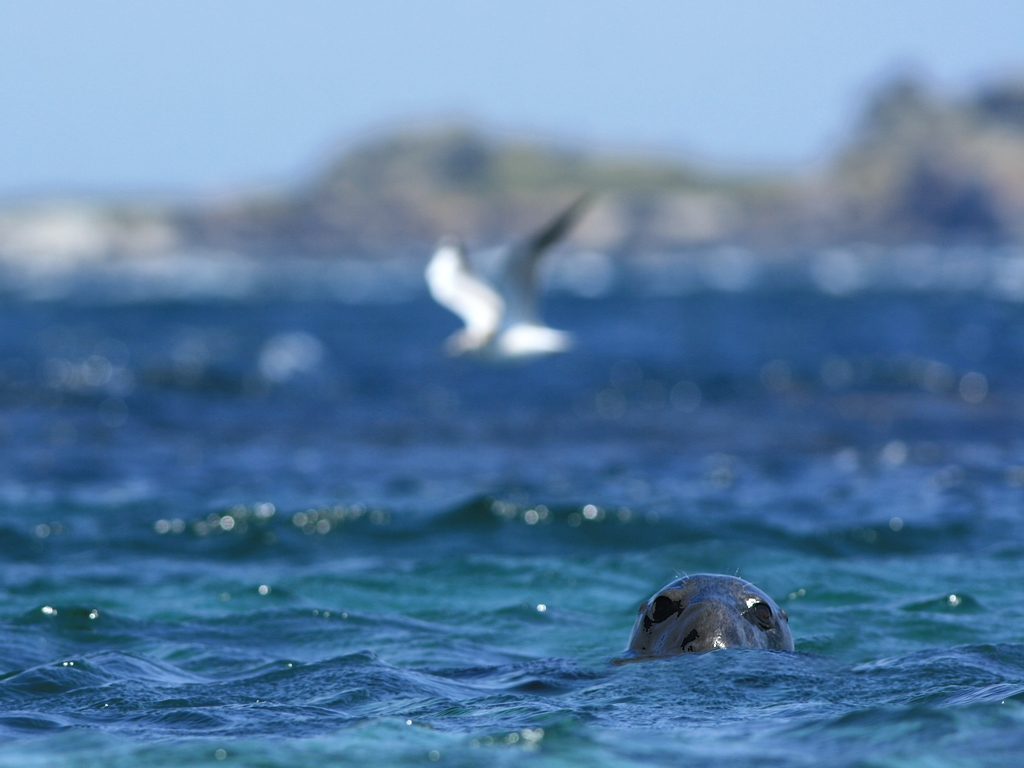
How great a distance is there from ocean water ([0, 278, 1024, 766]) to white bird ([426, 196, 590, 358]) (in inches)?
46.0

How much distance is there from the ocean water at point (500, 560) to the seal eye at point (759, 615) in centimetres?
22

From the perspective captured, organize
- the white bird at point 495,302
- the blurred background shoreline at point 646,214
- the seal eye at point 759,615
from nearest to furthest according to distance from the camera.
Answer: the seal eye at point 759,615, the white bird at point 495,302, the blurred background shoreline at point 646,214

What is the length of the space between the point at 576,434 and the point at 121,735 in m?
11.9

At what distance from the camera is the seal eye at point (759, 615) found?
650 cm

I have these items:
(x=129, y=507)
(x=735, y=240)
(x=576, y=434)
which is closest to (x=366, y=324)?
(x=576, y=434)

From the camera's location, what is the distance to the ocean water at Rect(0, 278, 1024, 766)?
5543 millimetres

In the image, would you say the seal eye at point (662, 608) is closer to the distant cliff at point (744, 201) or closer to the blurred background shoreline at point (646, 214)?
the blurred background shoreline at point (646, 214)

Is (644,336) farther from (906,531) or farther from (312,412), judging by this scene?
(906,531)

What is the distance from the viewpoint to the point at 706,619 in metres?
6.36

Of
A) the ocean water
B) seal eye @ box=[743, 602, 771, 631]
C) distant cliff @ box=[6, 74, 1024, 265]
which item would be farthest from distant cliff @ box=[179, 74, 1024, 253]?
seal eye @ box=[743, 602, 771, 631]

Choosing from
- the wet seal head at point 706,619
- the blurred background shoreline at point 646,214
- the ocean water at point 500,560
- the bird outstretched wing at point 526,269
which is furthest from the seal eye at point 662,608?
the blurred background shoreline at point 646,214

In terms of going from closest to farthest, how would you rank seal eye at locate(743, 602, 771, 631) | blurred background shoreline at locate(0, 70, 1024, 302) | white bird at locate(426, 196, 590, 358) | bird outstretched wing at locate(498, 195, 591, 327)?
seal eye at locate(743, 602, 771, 631) < bird outstretched wing at locate(498, 195, 591, 327) < white bird at locate(426, 196, 590, 358) < blurred background shoreline at locate(0, 70, 1024, 302)

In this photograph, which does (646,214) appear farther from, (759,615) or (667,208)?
(759,615)

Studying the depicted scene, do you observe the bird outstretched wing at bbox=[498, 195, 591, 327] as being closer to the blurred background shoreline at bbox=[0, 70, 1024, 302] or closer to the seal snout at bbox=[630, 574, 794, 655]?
the seal snout at bbox=[630, 574, 794, 655]
